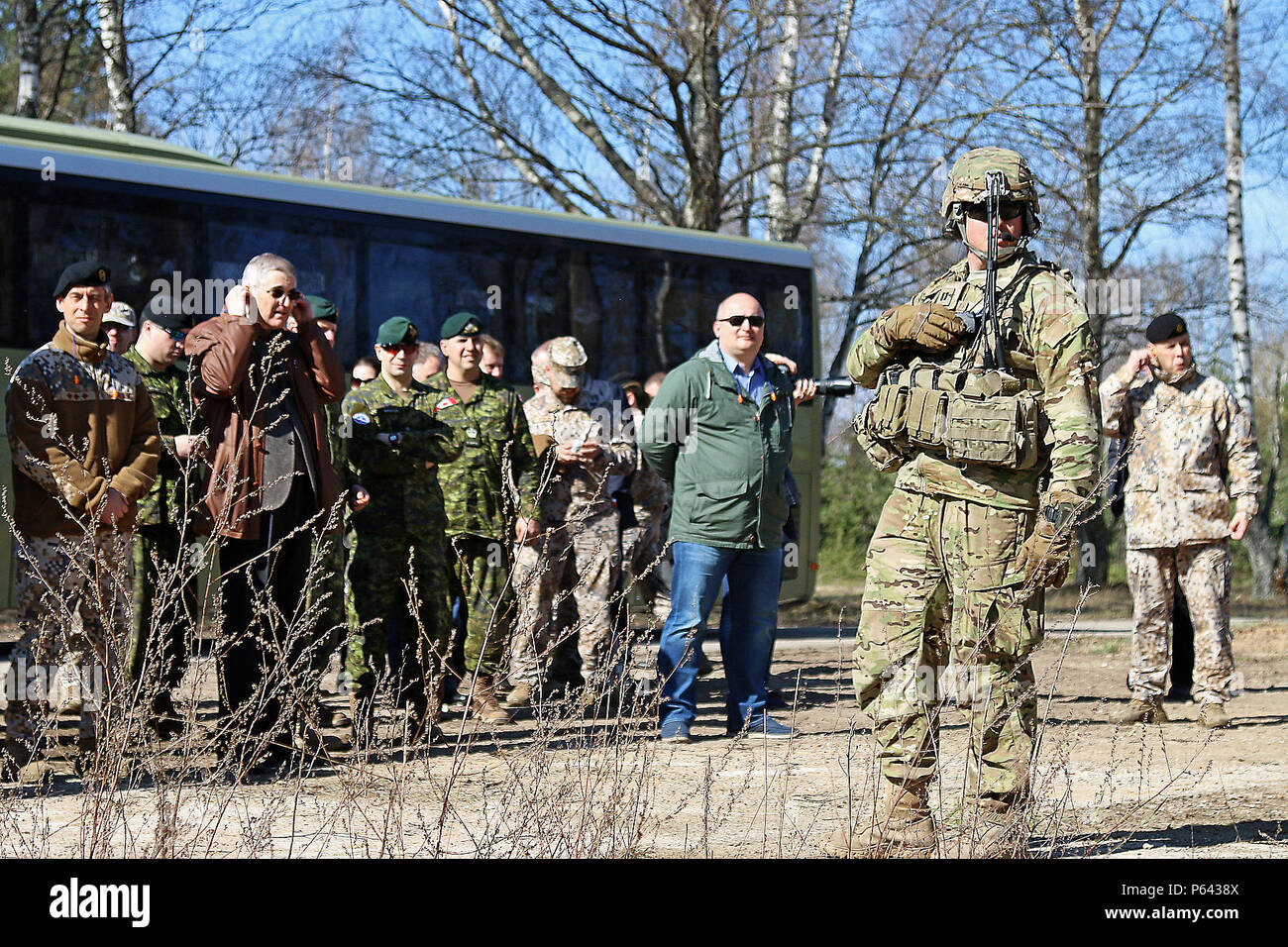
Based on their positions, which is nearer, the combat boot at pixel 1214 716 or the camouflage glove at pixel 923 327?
the camouflage glove at pixel 923 327

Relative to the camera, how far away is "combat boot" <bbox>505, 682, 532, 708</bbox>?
820 centimetres

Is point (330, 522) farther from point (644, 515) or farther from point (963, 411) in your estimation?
point (644, 515)

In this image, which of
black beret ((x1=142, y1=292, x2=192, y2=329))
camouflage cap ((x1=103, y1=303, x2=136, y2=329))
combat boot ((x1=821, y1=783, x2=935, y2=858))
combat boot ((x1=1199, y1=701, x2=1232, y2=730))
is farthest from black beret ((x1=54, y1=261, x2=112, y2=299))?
combat boot ((x1=1199, y1=701, x2=1232, y2=730))

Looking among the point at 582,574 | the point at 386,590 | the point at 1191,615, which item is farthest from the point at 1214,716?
the point at 386,590

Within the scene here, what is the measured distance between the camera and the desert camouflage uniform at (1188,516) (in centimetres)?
759

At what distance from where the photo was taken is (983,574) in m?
4.30

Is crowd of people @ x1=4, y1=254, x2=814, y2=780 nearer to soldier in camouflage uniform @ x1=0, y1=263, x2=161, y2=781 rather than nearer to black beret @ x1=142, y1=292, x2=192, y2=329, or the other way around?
soldier in camouflage uniform @ x1=0, y1=263, x2=161, y2=781

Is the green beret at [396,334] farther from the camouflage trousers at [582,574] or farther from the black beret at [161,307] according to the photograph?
the black beret at [161,307]

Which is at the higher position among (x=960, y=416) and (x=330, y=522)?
(x=960, y=416)

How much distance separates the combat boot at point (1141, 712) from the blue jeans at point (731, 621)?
1814mm

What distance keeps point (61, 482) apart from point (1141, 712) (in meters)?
5.08

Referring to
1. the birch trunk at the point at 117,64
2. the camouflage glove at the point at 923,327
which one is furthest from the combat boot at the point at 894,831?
the birch trunk at the point at 117,64

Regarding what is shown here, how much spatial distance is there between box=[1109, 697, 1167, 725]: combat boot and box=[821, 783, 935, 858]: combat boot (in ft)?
11.2
